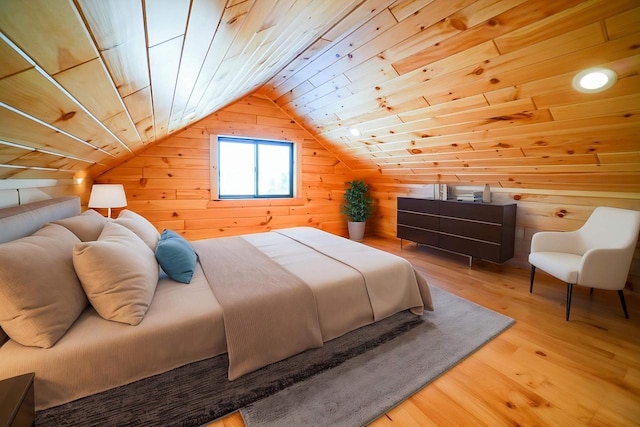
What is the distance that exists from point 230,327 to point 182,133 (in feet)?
10.6

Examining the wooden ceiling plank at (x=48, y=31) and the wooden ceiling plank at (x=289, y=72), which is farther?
the wooden ceiling plank at (x=289, y=72)

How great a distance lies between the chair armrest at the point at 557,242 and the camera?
268 cm

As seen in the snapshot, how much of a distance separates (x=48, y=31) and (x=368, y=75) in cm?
260

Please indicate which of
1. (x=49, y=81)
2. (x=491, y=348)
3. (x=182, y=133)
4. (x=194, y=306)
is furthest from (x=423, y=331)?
(x=182, y=133)

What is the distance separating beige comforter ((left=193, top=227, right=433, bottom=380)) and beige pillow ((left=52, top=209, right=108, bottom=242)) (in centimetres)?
70

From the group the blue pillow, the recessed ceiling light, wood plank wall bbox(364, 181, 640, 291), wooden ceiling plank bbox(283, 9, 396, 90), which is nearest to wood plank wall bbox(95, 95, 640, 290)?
wood plank wall bbox(364, 181, 640, 291)

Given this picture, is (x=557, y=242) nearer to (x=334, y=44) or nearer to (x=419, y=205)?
(x=419, y=205)

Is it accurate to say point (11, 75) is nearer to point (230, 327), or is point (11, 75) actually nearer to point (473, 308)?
point (230, 327)

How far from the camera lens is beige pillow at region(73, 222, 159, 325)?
4.32ft

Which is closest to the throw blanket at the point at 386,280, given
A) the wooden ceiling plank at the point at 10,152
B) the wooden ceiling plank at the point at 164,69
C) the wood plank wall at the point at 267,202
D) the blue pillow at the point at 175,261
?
the blue pillow at the point at 175,261

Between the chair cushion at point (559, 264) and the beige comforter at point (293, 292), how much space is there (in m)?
1.11

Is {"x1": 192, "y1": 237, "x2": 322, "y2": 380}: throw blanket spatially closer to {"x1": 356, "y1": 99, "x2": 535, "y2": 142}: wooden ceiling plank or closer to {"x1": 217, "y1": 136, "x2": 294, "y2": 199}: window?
{"x1": 356, "y1": 99, "x2": 535, "y2": 142}: wooden ceiling plank

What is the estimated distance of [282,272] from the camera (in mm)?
1909

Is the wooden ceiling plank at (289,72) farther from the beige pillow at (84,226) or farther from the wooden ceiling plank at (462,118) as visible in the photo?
the beige pillow at (84,226)
